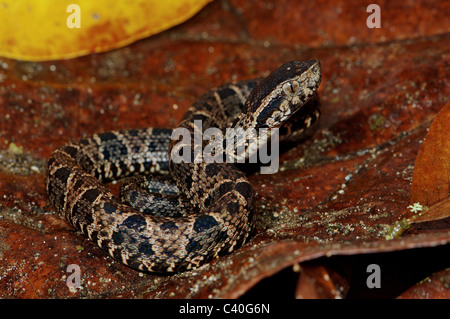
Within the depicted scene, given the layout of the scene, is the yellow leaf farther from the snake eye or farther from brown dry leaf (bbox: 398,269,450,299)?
brown dry leaf (bbox: 398,269,450,299)

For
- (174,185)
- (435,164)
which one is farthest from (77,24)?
(435,164)

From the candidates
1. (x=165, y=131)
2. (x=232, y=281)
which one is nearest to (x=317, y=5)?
(x=165, y=131)

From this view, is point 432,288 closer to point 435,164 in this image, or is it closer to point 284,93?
point 435,164

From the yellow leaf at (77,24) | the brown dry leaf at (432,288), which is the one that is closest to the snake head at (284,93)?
the yellow leaf at (77,24)

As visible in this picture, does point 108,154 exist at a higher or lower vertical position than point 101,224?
higher

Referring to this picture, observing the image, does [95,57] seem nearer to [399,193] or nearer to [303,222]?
[303,222]

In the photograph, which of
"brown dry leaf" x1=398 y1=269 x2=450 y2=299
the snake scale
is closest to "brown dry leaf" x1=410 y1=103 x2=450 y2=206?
"brown dry leaf" x1=398 y1=269 x2=450 y2=299
